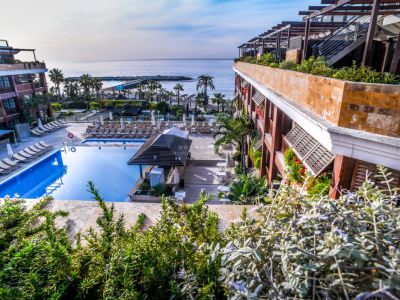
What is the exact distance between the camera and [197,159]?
67.9ft

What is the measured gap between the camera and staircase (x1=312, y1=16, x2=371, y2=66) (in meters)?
10.1

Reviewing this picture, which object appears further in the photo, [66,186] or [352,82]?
[66,186]

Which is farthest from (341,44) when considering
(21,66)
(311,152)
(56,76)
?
(56,76)

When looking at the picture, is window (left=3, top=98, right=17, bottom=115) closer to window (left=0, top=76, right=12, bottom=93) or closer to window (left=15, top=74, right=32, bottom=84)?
window (left=0, top=76, right=12, bottom=93)

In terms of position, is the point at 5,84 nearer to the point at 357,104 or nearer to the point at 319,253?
the point at 357,104

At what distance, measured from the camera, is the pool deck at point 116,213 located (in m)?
4.63

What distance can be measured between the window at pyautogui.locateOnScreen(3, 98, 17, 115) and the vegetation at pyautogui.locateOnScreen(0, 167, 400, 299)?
3384 centimetres

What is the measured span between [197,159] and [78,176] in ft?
31.2

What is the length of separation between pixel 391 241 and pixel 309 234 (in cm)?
60

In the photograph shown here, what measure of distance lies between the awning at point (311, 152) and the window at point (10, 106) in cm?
3426

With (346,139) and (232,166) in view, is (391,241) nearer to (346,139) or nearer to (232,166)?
(346,139)

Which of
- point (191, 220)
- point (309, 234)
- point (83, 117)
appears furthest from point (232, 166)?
point (83, 117)

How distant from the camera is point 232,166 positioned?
19.4 m

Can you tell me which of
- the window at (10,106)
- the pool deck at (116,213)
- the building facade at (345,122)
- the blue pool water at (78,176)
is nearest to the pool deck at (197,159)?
the blue pool water at (78,176)
